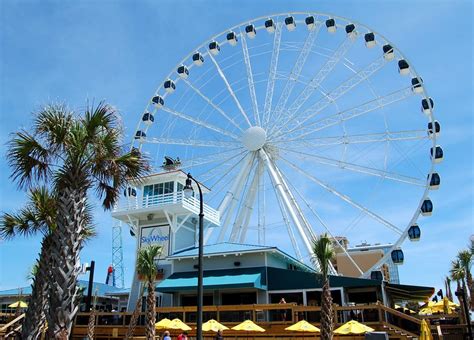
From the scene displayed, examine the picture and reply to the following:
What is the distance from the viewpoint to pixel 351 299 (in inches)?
999

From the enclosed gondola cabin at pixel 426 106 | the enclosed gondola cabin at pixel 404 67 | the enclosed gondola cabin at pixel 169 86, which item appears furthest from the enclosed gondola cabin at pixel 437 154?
the enclosed gondola cabin at pixel 169 86

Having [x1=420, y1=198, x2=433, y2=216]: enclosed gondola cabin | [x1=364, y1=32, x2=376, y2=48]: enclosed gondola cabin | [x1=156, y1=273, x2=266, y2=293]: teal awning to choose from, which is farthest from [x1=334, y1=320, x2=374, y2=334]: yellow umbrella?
[x1=364, y1=32, x2=376, y2=48]: enclosed gondola cabin

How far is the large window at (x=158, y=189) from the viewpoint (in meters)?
31.3

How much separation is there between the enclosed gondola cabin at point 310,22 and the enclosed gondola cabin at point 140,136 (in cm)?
1375

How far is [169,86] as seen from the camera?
109 feet

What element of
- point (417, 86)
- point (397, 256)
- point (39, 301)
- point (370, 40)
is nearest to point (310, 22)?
point (370, 40)

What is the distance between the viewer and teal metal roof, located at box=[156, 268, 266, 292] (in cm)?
2269

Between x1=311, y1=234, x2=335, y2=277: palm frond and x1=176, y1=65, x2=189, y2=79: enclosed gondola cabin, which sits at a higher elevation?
x1=176, y1=65, x2=189, y2=79: enclosed gondola cabin

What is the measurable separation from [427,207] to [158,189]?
17.5m

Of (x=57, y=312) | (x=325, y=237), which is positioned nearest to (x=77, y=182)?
(x=57, y=312)

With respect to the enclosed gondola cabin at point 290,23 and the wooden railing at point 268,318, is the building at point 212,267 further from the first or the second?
the enclosed gondola cabin at point 290,23

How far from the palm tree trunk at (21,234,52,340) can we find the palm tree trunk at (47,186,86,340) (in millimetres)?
2455

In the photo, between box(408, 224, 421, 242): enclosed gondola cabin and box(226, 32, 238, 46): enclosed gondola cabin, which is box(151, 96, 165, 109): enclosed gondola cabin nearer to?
box(226, 32, 238, 46): enclosed gondola cabin

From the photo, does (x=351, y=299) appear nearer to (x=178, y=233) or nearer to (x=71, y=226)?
(x=178, y=233)
